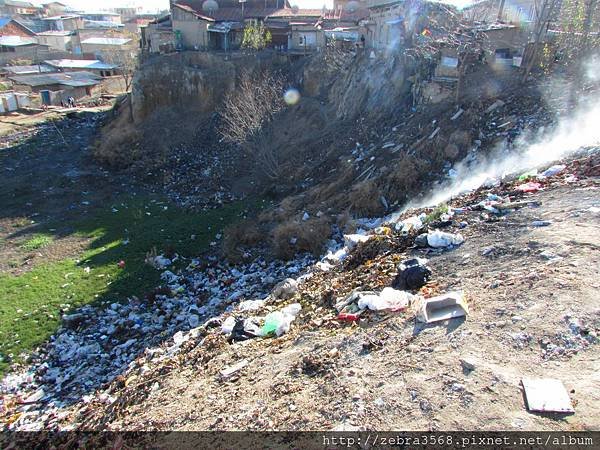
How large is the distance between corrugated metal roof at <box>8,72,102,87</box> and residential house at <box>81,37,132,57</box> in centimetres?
767

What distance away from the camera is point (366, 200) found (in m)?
11.0

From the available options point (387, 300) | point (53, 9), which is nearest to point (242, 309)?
point (387, 300)

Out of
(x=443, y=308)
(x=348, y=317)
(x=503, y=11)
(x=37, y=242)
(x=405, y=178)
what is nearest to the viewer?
(x=443, y=308)

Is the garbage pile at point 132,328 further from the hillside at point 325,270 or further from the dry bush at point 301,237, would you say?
the dry bush at point 301,237

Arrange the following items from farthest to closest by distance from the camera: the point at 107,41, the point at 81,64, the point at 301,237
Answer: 1. the point at 107,41
2. the point at 81,64
3. the point at 301,237

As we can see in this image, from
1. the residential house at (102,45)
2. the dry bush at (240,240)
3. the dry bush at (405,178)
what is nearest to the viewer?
the dry bush at (405,178)

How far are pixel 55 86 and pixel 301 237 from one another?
33.2 m

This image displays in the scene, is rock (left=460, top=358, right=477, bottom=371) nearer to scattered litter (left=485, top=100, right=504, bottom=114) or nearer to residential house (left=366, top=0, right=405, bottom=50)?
scattered litter (left=485, top=100, right=504, bottom=114)

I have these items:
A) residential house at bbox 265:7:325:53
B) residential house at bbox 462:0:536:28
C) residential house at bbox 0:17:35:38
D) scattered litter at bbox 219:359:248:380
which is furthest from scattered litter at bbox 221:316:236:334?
residential house at bbox 0:17:35:38

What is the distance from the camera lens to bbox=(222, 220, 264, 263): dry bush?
1141cm

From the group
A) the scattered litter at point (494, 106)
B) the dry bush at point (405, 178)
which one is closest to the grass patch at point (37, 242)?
the dry bush at point (405, 178)

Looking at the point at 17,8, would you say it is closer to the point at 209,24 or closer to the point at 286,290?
the point at 209,24

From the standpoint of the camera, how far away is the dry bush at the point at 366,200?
10781 mm

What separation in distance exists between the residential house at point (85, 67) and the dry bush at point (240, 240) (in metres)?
34.3
